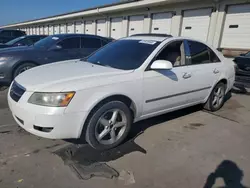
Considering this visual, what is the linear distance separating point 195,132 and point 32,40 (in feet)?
31.3

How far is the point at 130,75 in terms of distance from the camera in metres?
3.11

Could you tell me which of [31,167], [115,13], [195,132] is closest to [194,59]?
[195,132]

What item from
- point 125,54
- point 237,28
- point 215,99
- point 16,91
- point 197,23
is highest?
point 197,23

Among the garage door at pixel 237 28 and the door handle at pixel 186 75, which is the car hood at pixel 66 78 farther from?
the garage door at pixel 237 28

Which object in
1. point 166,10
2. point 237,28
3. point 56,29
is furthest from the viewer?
point 56,29

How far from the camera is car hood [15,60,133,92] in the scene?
2684 millimetres

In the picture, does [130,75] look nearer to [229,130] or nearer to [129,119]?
[129,119]

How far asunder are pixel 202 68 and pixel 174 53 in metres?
0.72

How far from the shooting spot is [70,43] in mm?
7164

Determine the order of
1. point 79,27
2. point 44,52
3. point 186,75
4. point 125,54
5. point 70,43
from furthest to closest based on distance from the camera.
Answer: point 79,27
point 70,43
point 44,52
point 186,75
point 125,54

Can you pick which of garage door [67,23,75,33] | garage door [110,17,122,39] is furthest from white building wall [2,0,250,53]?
garage door [67,23,75,33]

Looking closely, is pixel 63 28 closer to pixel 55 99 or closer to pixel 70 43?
pixel 70 43

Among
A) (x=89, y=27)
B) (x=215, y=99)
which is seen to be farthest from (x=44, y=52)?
(x=89, y=27)

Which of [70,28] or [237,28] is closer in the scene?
[237,28]
